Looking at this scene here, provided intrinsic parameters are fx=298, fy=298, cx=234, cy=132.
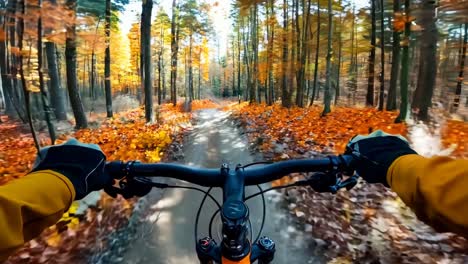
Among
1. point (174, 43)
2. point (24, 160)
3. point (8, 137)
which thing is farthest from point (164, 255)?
point (174, 43)

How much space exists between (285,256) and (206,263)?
3933mm

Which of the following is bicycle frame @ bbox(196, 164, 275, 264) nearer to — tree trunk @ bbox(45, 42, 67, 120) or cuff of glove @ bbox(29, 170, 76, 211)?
cuff of glove @ bbox(29, 170, 76, 211)

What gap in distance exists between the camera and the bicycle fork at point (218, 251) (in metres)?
1.53

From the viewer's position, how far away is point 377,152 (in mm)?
1611

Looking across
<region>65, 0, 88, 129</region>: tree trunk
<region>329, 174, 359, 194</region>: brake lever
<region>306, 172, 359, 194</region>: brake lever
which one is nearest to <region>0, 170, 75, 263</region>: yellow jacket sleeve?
<region>306, 172, 359, 194</region>: brake lever

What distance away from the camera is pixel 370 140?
5.59 feet

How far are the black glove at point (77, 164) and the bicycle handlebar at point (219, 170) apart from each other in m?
0.14

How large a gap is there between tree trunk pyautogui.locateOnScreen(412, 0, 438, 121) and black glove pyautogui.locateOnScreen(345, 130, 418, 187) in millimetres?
10070

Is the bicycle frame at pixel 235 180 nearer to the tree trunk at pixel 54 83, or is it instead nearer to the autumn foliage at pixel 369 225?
the autumn foliage at pixel 369 225

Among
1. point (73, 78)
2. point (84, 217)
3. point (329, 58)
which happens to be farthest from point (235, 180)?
point (73, 78)

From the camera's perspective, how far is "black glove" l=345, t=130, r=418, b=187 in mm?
1542

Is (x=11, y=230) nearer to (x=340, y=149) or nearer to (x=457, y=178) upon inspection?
(x=457, y=178)

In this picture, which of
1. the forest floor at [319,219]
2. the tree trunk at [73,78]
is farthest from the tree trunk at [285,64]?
the tree trunk at [73,78]

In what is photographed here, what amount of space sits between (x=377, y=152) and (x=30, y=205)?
1634 mm
